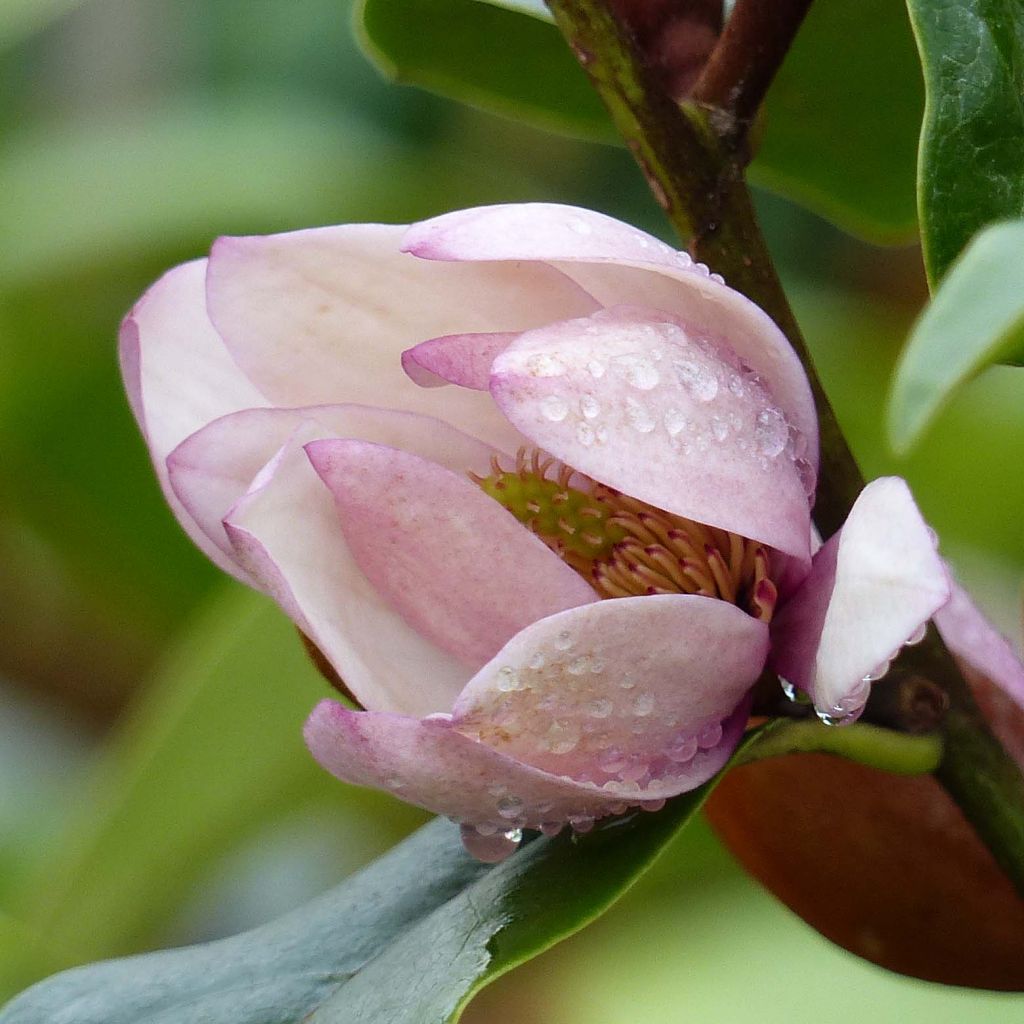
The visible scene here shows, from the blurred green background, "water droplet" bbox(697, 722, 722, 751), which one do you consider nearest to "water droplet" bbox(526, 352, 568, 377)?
"water droplet" bbox(697, 722, 722, 751)

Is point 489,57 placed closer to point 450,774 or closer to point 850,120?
point 850,120

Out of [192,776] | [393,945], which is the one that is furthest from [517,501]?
[192,776]

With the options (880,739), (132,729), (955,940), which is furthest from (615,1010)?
(880,739)

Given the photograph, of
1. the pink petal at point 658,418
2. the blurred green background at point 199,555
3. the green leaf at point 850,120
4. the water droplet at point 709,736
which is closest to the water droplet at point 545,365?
the pink petal at point 658,418

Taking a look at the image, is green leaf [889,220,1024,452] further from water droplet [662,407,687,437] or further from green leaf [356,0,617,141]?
green leaf [356,0,617,141]

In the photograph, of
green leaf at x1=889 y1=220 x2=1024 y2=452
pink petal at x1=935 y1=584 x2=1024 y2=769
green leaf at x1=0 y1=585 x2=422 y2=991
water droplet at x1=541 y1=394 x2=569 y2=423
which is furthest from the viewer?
green leaf at x1=0 y1=585 x2=422 y2=991

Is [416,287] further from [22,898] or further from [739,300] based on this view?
[22,898]
